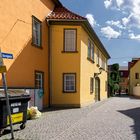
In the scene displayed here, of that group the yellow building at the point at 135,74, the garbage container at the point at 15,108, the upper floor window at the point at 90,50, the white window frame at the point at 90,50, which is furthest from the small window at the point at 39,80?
the yellow building at the point at 135,74

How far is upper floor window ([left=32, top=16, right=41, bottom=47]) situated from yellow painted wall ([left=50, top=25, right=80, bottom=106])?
2039 millimetres

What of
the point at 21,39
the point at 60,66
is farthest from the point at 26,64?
the point at 60,66

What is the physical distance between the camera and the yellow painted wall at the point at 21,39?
645 inches

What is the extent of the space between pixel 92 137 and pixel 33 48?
10.1 metres

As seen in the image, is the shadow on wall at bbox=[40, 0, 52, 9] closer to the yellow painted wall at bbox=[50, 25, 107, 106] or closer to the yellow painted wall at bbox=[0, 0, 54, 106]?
the yellow painted wall at bbox=[0, 0, 54, 106]

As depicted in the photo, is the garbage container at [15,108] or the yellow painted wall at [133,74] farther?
the yellow painted wall at [133,74]

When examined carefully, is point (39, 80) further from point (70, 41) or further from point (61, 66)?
point (70, 41)

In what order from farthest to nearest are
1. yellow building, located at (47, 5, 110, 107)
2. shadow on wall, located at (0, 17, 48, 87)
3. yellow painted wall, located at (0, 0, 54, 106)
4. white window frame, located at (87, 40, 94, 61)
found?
1. white window frame, located at (87, 40, 94, 61)
2. yellow building, located at (47, 5, 110, 107)
3. shadow on wall, located at (0, 17, 48, 87)
4. yellow painted wall, located at (0, 0, 54, 106)

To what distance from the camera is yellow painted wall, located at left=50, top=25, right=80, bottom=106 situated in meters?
23.3

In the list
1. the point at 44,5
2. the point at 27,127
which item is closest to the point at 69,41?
the point at 44,5

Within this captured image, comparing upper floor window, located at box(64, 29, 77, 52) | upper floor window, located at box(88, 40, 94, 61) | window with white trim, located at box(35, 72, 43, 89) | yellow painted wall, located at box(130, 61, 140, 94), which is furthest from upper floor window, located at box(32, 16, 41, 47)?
yellow painted wall, located at box(130, 61, 140, 94)

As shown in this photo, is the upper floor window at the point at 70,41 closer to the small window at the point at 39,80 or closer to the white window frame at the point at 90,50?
the small window at the point at 39,80

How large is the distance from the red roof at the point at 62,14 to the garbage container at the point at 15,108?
11.3m

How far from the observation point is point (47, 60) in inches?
905
